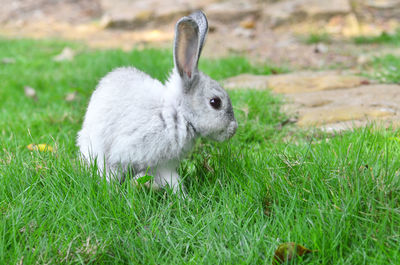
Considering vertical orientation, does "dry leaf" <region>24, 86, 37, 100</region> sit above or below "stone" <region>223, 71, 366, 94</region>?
below

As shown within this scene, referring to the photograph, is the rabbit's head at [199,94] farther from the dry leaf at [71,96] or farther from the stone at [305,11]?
the stone at [305,11]

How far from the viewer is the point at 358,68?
5637mm

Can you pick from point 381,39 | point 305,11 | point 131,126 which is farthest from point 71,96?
point 305,11

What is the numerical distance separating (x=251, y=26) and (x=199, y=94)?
627 centimetres

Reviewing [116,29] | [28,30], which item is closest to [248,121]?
[116,29]

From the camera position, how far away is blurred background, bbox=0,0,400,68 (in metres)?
6.85

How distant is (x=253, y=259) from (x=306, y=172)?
0.69 meters

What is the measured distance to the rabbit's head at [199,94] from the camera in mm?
2635

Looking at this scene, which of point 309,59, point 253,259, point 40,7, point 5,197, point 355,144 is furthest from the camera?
point 40,7

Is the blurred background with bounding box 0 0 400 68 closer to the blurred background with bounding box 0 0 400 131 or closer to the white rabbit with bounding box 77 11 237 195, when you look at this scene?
the blurred background with bounding box 0 0 400 131

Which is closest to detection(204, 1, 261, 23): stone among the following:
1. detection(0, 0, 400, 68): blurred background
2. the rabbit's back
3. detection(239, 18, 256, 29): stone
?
detection(0, 0, 400, 68): blurred background

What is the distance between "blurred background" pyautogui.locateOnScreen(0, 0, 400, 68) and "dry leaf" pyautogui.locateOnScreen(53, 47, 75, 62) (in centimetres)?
85

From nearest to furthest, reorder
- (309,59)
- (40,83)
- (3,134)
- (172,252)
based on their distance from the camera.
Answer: (172,252) < (3,134) < (40,83) < (309,59)

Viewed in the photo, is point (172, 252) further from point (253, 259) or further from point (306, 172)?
point (306, 172)
